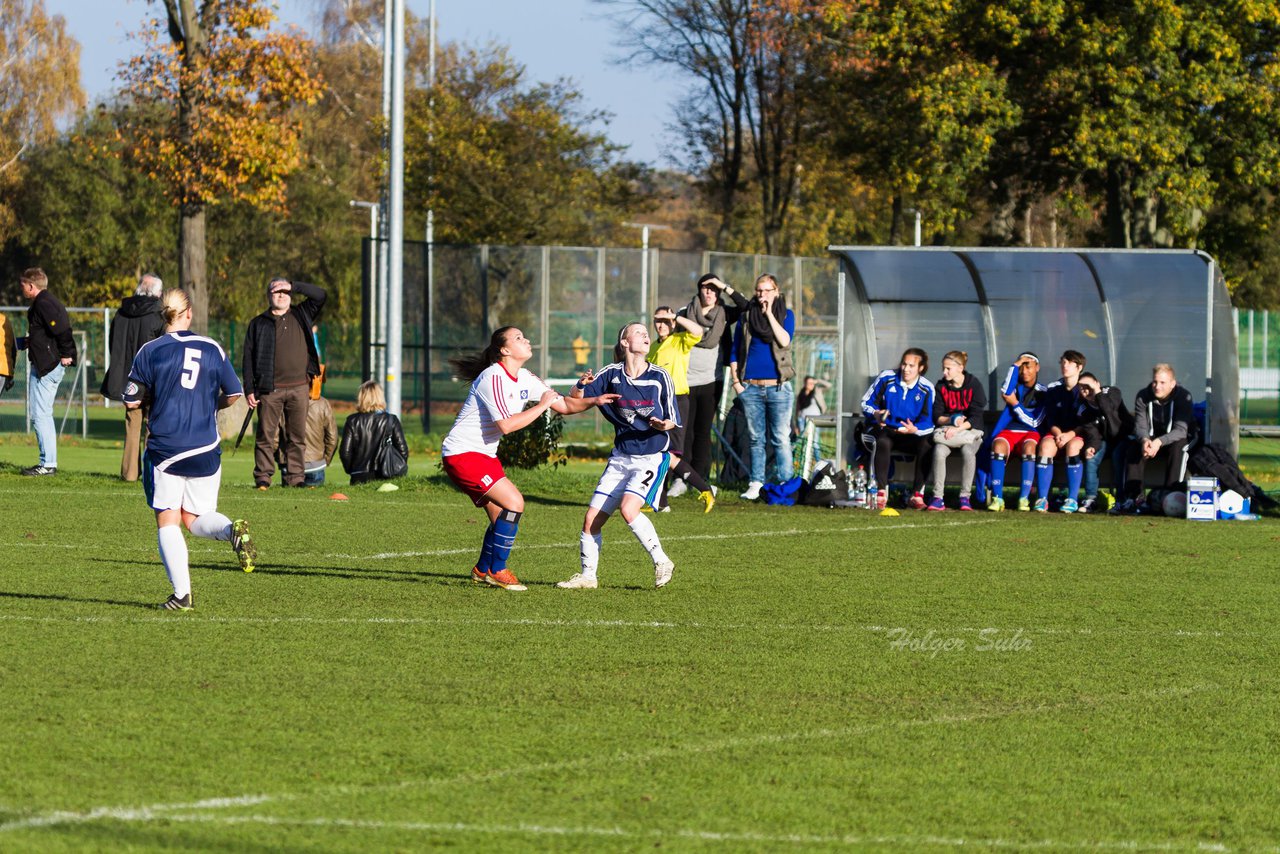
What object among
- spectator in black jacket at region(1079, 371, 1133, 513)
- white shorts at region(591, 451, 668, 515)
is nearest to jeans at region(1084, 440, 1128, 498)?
spectator in black jacket at region(1079, 371, 1133, 513)

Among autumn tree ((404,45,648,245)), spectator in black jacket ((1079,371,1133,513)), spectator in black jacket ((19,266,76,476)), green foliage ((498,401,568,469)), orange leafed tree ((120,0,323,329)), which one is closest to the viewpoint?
spectator in black jacket ((1079,371,1133,513))

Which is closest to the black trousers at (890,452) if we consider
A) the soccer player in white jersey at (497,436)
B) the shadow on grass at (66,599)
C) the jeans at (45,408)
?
the soccer player in white jersey at (497,436)

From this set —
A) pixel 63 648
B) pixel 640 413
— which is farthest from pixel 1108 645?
pixel 63 648

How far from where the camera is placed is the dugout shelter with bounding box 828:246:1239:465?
1838 cm

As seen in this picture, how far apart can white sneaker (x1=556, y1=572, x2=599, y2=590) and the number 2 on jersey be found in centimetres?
251

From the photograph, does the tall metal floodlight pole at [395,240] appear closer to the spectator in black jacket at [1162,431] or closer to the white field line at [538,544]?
the white field line at [538,544]

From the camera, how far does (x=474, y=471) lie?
34.1ft

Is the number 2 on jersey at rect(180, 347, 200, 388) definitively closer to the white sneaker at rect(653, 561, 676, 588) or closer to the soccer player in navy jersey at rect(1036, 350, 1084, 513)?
the white sneaker at rect(653, 561, 676, 588)

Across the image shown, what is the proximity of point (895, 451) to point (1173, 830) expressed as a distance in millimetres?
11693

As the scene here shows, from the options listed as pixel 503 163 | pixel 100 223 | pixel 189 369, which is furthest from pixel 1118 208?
pixel 100 223

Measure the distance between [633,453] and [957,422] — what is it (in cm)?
674

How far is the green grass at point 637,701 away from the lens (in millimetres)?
5379

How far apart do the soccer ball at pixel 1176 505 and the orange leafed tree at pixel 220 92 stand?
1644 cm

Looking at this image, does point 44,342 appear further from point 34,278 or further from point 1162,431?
point 1162,431
